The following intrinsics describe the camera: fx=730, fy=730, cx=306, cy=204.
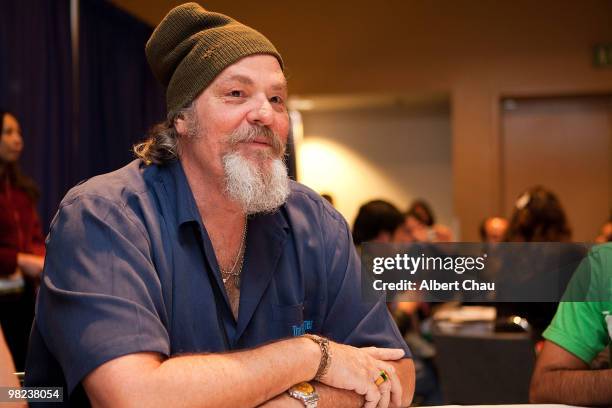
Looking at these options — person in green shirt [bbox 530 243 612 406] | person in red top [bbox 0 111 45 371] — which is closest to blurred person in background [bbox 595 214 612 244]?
person in green shirt [bbox 530 243 612 406]

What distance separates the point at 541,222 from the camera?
1.91 meters

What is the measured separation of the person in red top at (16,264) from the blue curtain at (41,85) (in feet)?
0.67

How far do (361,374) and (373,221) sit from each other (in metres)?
0.72

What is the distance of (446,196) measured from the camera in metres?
2.70

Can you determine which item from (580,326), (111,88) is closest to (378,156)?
(111,88)

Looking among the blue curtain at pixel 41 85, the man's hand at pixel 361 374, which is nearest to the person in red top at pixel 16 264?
the blue curtain at pixel 41 85

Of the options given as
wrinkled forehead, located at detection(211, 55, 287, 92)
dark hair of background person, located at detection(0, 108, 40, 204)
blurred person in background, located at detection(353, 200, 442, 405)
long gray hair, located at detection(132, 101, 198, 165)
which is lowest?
blurred person in background, located at detection(353, 200, 442, 405)

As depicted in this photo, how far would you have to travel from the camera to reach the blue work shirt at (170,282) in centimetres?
111

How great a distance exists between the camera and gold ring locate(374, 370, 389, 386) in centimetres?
126

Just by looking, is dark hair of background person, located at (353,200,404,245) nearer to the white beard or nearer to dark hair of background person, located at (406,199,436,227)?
the white beard

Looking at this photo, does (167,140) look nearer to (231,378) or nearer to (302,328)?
(302,328)

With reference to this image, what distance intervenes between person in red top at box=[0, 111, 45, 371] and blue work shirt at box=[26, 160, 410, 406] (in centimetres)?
80

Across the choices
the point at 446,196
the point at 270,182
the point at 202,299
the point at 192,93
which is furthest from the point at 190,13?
the point at 446,196

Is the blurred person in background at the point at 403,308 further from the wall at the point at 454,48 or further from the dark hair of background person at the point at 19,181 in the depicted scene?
the dark hair of background person at the point at 19,181
